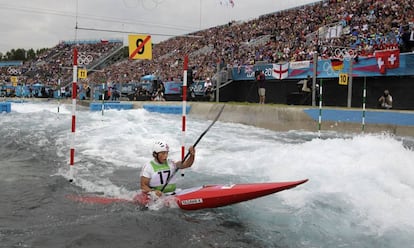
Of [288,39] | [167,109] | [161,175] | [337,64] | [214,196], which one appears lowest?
[214,196]

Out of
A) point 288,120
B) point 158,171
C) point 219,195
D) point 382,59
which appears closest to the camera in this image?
point 219,195

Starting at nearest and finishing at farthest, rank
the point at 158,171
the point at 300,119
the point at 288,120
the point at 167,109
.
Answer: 1. the point at 158,171
2. the point at 300,119
3. the point at 288,120
4. the point at 167,109

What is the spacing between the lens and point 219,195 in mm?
4836

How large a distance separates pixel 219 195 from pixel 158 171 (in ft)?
3.21

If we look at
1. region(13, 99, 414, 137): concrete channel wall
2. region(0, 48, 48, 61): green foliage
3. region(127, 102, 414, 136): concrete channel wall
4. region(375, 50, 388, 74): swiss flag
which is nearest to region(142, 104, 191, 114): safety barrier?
region(127, 102, 414, 136): concrete channel wall

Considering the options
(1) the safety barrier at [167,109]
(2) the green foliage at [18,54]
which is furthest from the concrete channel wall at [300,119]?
(2) the green foliage at [18,54]

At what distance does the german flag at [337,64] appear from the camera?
15.2 m

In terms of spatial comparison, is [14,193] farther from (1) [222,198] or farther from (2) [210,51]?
(2) [210,51]

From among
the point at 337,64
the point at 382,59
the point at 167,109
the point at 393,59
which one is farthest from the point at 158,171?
the point at 167,109

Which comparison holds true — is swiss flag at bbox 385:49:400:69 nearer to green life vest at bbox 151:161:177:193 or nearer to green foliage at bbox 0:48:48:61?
green life vest at bbox 151:161:177:193

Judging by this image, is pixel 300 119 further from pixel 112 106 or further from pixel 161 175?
pixel 112 106

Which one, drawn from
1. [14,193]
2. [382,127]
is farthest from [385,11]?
[14,193]

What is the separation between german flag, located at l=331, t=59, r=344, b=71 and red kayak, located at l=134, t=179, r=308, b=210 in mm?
11586

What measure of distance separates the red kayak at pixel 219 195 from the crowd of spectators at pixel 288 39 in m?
11.0
